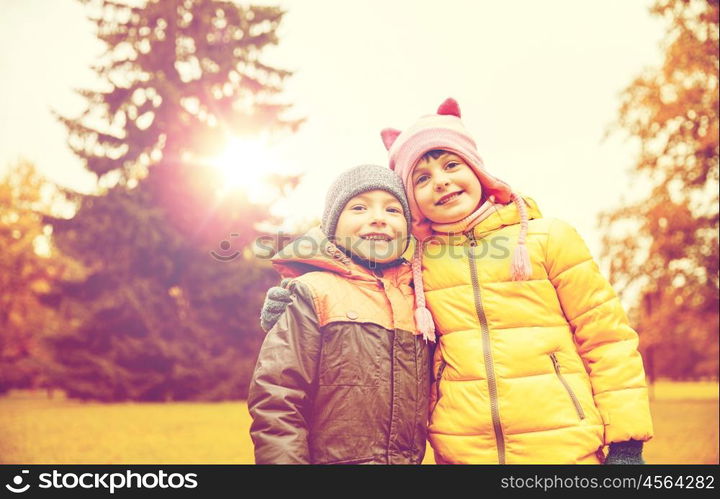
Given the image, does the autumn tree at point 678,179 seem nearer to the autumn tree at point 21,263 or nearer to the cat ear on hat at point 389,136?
the cat ear on hat at point 389,136

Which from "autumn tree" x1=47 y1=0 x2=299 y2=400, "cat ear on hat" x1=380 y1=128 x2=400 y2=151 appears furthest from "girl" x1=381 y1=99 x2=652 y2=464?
"autumn tree" x1=47 y1=0 x2=299 y2=400

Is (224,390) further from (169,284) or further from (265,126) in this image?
(265,126)

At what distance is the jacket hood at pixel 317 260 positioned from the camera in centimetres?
228

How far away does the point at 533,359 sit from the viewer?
7.30 feet

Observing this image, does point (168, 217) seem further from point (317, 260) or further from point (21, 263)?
point (317, 260)

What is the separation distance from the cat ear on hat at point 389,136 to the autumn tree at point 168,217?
1553 centimetres

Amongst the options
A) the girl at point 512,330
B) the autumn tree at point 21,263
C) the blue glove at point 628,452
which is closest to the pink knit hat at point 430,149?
the girl at point 512,330

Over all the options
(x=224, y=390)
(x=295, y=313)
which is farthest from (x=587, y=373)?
(x=224, y=390)

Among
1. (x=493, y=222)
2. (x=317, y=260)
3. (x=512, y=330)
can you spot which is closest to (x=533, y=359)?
(x=512, y=330)

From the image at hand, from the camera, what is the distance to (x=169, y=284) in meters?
19.2

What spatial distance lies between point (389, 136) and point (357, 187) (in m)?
0.69

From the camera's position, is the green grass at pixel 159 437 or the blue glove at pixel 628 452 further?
the green grass at pixel 159 437

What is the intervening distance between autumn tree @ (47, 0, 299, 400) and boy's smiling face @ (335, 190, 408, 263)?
16064mm
